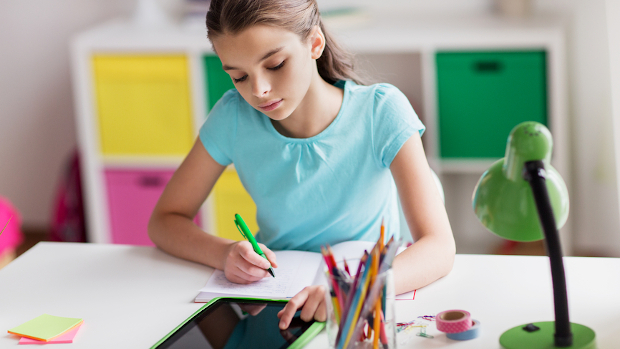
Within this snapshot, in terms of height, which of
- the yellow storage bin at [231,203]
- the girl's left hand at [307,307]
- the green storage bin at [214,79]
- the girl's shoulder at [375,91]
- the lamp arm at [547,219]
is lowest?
the yellow storage bin at [231,203]

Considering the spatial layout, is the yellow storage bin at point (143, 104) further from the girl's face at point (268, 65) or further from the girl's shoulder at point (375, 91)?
the girl's face at point (268, 65)

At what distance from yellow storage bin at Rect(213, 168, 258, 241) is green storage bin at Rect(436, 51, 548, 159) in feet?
2.44

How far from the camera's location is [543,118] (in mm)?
2277

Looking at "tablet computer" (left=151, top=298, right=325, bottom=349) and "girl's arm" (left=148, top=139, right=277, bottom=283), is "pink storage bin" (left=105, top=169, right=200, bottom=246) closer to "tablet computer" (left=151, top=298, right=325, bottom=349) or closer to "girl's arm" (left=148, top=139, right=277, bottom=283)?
"girl's arm" (left=148, top=139, right=277, bottom=283)

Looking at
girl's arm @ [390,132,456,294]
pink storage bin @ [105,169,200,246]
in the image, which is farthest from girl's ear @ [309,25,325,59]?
pink storage bin @ [105,169,200,246]

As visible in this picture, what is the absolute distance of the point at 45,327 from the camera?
97 cm

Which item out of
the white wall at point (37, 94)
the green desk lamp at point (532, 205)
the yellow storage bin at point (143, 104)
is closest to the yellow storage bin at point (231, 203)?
the yellow storage bin at point (143, 104)

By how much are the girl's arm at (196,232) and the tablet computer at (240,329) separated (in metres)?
0.08

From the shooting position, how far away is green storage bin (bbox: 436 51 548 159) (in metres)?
2.24

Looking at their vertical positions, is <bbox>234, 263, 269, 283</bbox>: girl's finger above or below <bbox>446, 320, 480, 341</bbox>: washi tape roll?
above

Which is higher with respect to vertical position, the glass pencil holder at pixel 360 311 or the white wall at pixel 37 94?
the white wall at pixel 37 94

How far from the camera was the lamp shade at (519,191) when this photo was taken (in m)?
0.75

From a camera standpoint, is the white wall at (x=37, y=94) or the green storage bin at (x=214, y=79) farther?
the white wall at (x=37, y=94)

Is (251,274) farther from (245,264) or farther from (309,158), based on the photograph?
(309,158)
